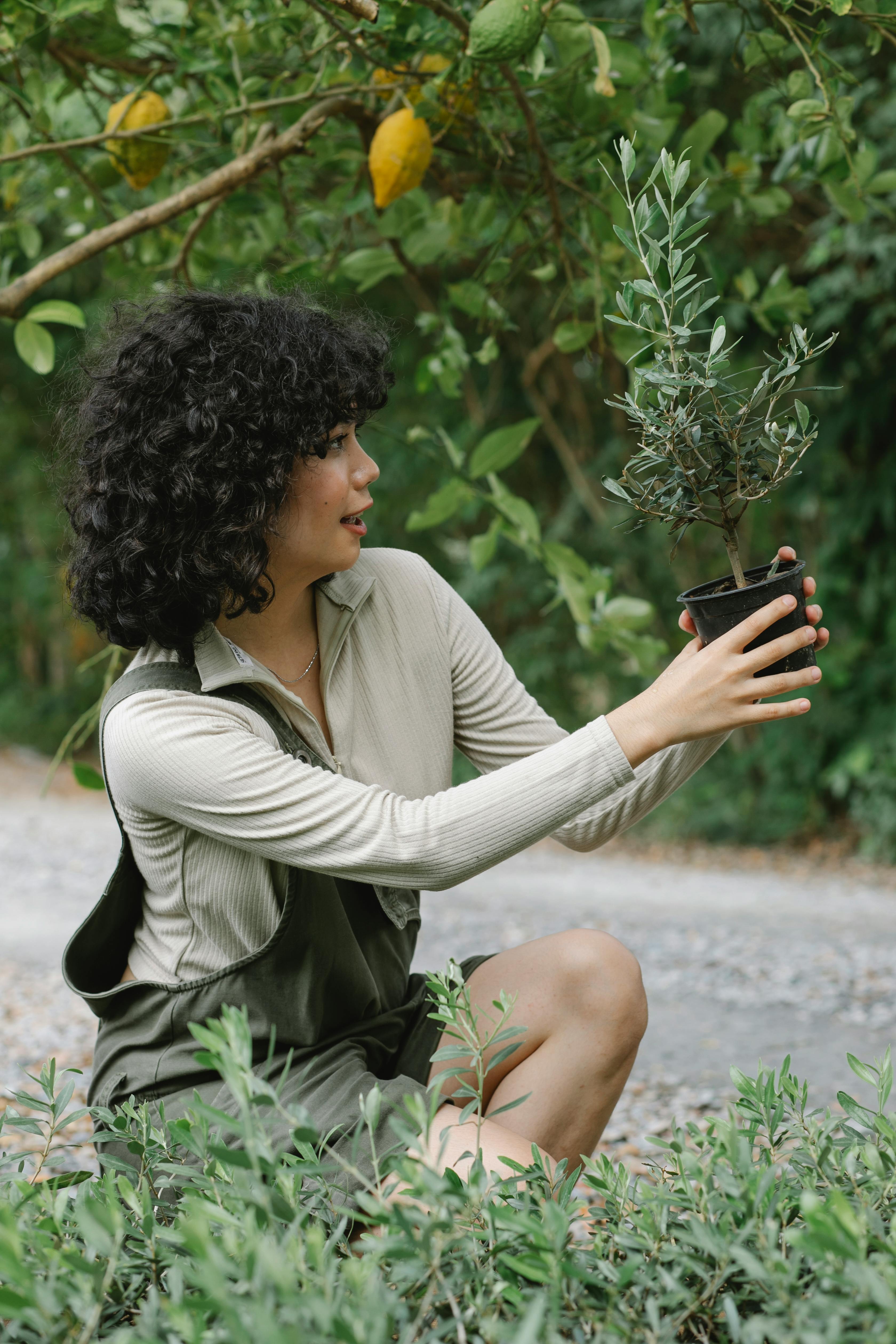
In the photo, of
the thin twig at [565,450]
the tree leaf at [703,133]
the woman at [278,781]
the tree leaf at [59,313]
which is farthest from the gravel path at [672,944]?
the thin twig at [565,450]

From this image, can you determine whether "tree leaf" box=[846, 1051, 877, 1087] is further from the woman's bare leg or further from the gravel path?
the gravel path

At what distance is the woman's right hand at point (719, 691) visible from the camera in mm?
1286

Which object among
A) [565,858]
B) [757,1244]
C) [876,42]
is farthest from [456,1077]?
[565,858]

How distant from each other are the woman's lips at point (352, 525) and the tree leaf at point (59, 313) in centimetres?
60

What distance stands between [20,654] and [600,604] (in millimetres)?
11965

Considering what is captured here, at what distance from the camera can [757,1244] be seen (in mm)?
979

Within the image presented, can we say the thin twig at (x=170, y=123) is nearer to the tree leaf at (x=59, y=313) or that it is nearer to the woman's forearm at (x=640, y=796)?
the tree leaf at (x=59, y=313)

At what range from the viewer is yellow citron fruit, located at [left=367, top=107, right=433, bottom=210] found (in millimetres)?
1885

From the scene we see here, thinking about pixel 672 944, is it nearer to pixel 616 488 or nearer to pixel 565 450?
pixel 565 450

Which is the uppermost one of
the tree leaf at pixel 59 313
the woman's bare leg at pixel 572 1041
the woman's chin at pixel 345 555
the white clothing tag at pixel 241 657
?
the tree leaf at pixel 59 313

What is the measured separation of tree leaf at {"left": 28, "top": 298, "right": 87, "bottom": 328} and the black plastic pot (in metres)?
1.12

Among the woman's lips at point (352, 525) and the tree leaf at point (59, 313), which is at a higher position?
the tree leaf at point (59, 313)

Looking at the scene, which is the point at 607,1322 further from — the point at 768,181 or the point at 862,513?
the point at 862,513

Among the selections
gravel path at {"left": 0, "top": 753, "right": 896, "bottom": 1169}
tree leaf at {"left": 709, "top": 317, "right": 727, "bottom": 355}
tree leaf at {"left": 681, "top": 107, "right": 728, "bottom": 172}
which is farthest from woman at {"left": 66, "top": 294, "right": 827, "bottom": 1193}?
tree leaf at {"left": 681, "top": 107, "right": 728, "bottom": 172}
